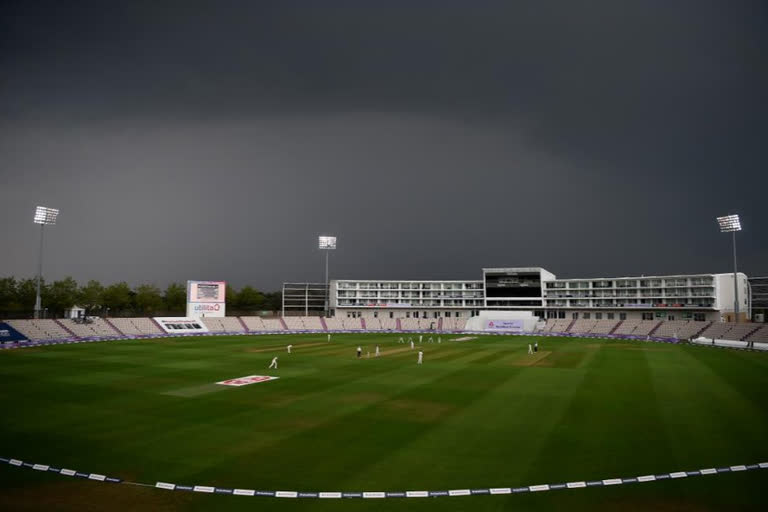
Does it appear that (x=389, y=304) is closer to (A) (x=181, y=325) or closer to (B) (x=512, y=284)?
(B) (x=512, y=284)

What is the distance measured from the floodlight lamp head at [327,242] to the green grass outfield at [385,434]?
6921 cm

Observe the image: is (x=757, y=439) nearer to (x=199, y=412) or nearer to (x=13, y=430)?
(x=199, y=412)

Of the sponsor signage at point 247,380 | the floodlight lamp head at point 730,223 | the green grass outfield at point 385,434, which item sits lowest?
the sponsor signage at point 247,380

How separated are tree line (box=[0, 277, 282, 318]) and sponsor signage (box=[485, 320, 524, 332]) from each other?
52.1 metres

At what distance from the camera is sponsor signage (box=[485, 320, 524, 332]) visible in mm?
93356

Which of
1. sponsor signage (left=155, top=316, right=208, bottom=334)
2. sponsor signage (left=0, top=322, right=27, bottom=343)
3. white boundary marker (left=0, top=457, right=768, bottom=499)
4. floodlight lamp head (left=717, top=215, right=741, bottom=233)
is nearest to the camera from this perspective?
white boundary marker (left=0, top=457, right=768, bottom=499)

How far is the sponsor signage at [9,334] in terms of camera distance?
6264 cm

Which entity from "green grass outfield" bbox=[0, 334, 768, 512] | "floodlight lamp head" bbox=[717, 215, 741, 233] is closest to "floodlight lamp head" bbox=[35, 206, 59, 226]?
"green grass outfield" bbox=[0, 334, 768, 512]

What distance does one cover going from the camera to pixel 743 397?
2783cm

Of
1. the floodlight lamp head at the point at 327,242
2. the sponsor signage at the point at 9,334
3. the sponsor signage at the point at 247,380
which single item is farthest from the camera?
the floodlight lamp head at the point at 327,242

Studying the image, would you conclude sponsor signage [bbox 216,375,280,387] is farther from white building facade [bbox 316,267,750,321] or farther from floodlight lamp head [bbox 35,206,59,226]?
white building facade [bbox 316,267,750,321]

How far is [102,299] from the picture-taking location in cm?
11994

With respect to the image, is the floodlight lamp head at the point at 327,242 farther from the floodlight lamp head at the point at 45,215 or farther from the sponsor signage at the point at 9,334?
the sponsor signage at the point at 9,334

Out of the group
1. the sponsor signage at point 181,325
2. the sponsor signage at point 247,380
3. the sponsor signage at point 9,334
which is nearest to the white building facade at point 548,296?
the sponsor signage at point 181,325
